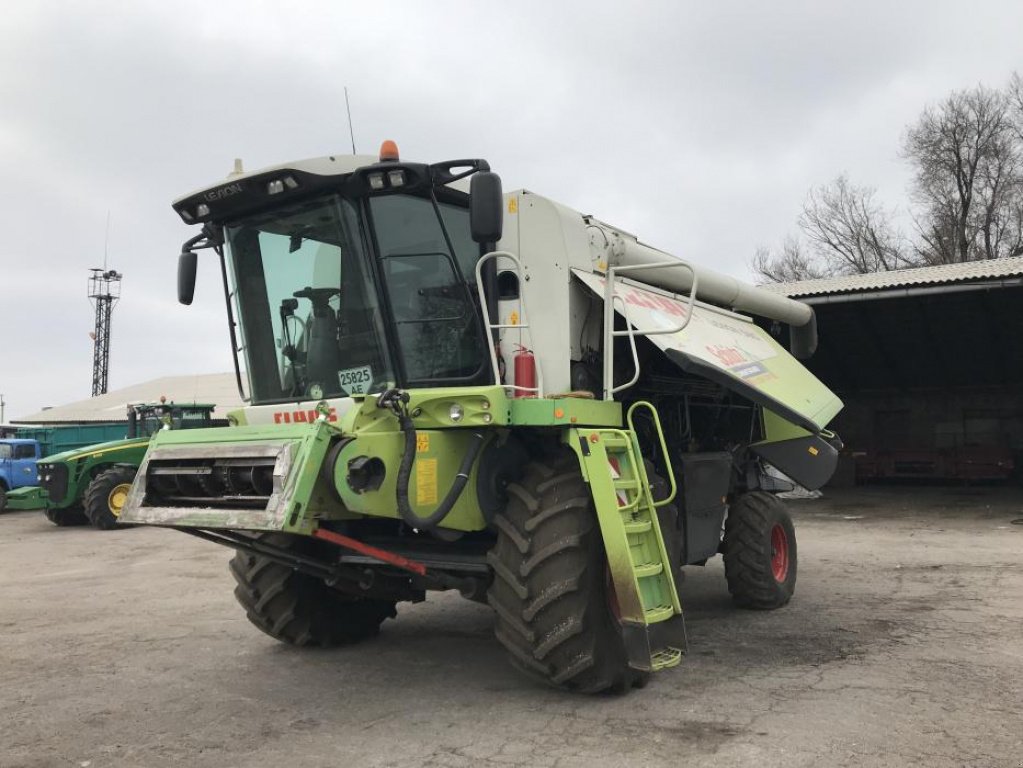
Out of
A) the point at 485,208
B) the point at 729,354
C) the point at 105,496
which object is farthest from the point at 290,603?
the point at 105,496

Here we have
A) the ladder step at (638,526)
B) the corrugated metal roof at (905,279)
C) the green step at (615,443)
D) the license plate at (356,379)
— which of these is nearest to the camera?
the ladder step at (638,526)

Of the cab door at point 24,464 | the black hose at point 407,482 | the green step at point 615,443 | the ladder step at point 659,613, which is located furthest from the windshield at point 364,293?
the cab door at point 24,464

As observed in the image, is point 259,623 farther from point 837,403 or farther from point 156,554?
point 156,554

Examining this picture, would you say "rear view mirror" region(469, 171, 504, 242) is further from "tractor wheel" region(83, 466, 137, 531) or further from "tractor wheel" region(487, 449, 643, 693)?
"tractor wheel" region(83, 466, 137, 531)

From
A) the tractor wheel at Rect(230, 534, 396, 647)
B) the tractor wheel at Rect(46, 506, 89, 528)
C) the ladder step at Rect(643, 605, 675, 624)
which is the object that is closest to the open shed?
the ladder step at Rect(643, 605, 675, 624)

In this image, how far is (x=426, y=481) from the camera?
432 cm

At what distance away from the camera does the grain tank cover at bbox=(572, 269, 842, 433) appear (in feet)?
16.6

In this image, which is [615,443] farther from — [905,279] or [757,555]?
[905,279]

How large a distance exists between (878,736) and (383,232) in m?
3.56

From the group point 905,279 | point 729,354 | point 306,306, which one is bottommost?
point 729,354

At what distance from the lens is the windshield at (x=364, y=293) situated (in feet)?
15.2

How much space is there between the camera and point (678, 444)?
21.2 ft

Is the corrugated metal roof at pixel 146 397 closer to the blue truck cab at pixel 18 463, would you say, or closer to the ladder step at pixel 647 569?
the blue truck cab at pixel 18 463

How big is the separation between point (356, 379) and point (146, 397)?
39485 millimetres
